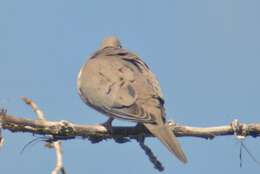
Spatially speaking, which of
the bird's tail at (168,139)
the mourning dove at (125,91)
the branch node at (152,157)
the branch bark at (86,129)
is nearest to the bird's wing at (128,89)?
the mourning dove at (125,91)

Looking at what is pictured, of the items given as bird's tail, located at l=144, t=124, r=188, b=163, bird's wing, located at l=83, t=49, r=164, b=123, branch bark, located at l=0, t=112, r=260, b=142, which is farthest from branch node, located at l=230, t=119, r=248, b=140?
bird's wing, located at l=83, t=49, r=164, b=123

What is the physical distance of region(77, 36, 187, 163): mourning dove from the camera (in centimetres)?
567

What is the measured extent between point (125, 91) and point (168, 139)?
3.77 feet

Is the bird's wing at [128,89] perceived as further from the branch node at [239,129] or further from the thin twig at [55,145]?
the thin twig at [55,145]

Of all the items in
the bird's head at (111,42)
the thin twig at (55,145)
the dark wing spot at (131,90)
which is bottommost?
the thin twig at (55,145)

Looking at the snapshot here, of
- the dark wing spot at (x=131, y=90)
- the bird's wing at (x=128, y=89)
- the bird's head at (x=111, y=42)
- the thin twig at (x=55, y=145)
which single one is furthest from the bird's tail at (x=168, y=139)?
the bird's head at (x=111, y=42)

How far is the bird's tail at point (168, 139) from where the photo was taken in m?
5.05

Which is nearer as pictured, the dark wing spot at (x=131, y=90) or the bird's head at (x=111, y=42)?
the dark wing spot at (x=131, y=90)

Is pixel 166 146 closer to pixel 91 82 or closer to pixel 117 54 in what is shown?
pixel 91 82

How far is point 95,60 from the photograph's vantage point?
7.17 metres

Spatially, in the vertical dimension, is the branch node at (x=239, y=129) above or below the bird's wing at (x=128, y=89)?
below

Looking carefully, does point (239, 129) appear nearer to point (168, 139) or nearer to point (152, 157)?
point (168, 139)

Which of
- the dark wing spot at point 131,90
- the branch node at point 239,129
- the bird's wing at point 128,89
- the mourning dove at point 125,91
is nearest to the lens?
the branch node at point 239,129

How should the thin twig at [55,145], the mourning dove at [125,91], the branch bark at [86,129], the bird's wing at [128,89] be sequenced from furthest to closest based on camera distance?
the bird's wing at [128,89] → the mourning dove at [125,91] → the branch bark at [86,129] → the thin twig at [55,145]
